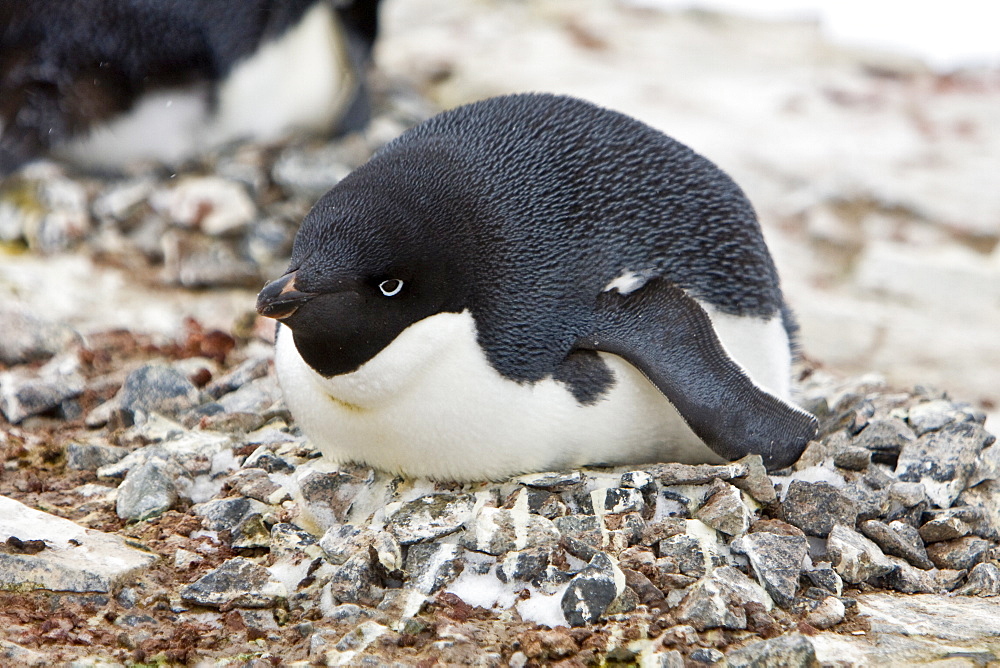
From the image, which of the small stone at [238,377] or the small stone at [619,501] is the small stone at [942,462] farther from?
the small stone at [238,377]

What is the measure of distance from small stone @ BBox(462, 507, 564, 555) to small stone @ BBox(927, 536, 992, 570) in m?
0.83

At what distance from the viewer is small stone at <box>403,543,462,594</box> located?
2113 mm

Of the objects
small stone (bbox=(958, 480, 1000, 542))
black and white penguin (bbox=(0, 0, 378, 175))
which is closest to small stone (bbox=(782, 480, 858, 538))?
small stone (bbox=(958, 480, 1000, 542))

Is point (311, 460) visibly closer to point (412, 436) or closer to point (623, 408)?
point (412, 436)

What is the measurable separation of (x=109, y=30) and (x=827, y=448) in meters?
3.14

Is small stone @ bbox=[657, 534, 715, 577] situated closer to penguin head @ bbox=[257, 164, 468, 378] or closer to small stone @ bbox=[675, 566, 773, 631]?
small stone @ bbox=[675, 566, 773, 631]

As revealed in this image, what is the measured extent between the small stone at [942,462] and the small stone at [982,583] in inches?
9.7

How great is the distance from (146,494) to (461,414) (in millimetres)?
757

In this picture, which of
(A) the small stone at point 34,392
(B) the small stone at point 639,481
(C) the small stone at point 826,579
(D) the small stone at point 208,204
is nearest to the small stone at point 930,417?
(C) the small stone at point 826,579

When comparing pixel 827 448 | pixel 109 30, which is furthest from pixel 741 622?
pixel 109 30

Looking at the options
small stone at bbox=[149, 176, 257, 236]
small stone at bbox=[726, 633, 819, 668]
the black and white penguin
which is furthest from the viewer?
small stone at bbox=[149, 176, 257, 236]

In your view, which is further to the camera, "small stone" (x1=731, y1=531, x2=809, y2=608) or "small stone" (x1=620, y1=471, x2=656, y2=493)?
"small stone" (x1=620, y1=471, x2=656, y2=493)

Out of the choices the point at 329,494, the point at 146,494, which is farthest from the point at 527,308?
the point at 146,494

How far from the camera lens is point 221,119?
15.8 feet
